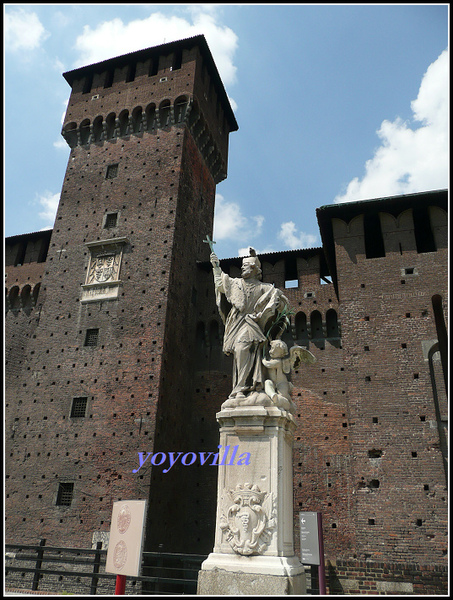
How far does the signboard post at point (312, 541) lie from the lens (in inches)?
327

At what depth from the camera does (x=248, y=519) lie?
535 centimetres

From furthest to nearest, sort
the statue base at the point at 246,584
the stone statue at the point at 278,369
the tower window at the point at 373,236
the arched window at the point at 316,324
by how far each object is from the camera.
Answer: the arched window at the point at 316,324, the tower window at the point at 373,236, the stone statue at the point at 278,369, the statue base at the point at 246,584

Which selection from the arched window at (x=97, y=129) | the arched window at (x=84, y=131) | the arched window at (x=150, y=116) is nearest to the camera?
the arched window at (x=150, y=116)

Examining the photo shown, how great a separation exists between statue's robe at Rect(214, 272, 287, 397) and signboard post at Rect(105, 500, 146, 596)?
5.88 feet

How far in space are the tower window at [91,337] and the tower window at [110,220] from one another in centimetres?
438

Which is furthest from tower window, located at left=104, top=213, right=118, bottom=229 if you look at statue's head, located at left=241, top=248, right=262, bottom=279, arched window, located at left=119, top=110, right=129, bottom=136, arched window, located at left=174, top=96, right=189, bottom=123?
statue's head, located at left=241, top=248, right=262, bottom=279

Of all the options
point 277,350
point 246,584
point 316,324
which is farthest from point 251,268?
point 316,324

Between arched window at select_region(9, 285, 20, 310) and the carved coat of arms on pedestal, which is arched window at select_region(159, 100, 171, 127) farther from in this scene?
the carved coat of arms on pedestal

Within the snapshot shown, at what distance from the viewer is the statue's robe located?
6.27 meters

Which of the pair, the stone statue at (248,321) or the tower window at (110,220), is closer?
the stone statue at (248,321)

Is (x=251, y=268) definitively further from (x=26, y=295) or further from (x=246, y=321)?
(x=26, y=295)

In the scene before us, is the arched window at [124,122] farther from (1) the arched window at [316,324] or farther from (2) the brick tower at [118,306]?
(1) the arched window at [316,324]

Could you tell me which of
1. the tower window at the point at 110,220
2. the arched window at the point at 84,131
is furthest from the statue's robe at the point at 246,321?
the arched window at the point at 84,131

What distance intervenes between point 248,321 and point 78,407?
1186 cm
